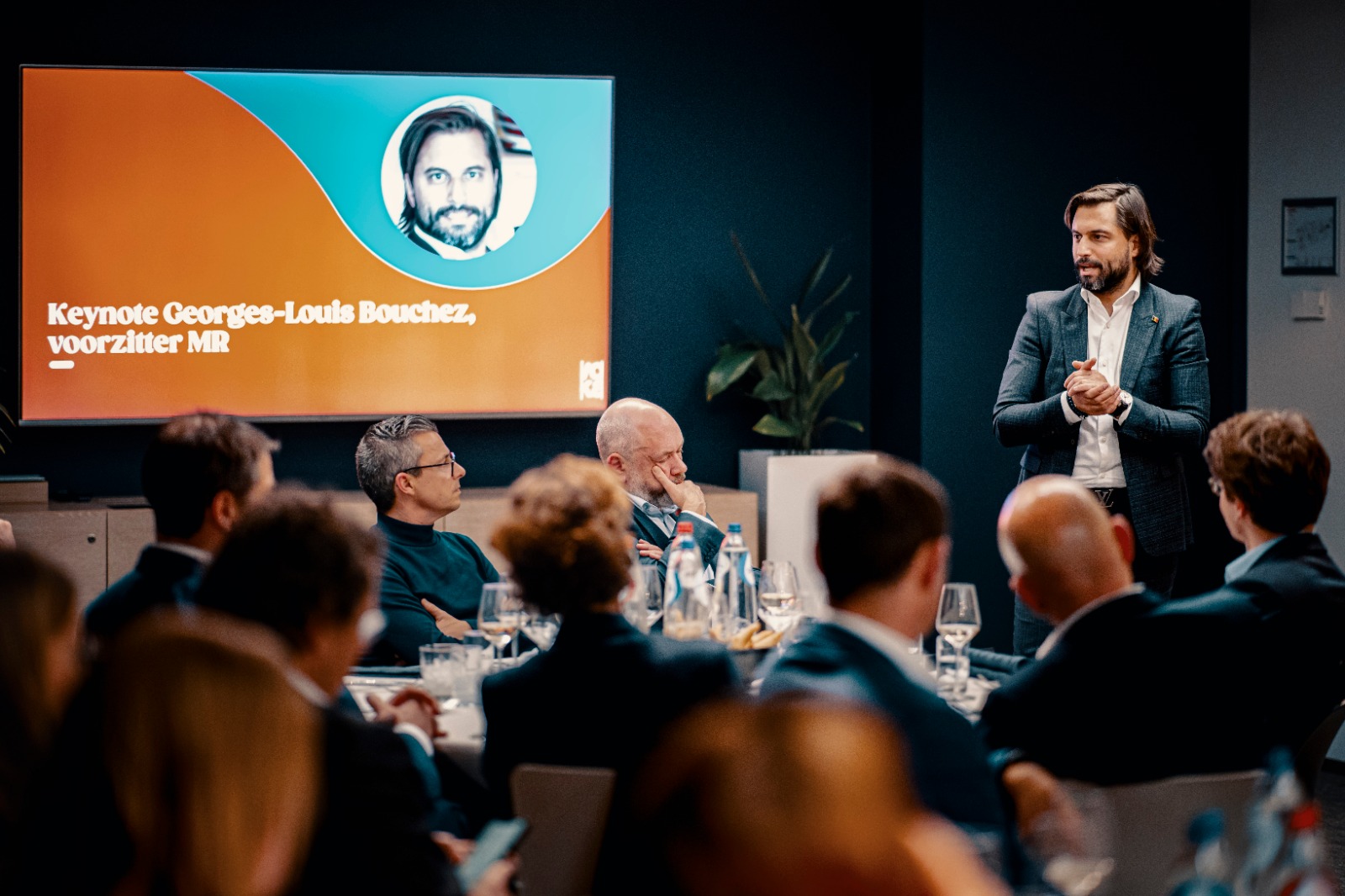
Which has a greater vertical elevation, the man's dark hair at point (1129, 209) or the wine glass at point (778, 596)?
the man's dark hair at point (1129, 209)

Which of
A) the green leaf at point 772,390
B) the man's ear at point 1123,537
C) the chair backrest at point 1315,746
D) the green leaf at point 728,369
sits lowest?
the chair backrest at point 1315,746

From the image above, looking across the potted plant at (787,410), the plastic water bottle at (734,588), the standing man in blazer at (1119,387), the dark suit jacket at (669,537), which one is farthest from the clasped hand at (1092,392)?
the potted plant at (787,410)

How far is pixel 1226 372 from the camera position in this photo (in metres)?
6.08

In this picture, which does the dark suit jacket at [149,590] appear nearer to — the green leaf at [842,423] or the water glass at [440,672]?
the water glass at [440,672]

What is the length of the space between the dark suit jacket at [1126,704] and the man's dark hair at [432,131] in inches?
159

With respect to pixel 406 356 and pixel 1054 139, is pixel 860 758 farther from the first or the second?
pixel 1054 139

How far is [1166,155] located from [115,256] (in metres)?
4.11

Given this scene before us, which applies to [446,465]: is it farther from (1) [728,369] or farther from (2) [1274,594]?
(1) [728,369]

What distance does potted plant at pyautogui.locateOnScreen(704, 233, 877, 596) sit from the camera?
5855mm

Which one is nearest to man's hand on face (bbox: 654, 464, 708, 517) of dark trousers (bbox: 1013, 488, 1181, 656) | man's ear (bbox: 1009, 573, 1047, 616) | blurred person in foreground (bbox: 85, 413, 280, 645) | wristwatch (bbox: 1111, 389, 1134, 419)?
dark trousers (bbox: 1013, 488, 1181, 656)

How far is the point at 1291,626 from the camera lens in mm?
2453

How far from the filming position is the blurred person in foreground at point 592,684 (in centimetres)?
206

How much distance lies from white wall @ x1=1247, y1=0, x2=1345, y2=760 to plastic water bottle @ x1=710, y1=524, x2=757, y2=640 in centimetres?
294

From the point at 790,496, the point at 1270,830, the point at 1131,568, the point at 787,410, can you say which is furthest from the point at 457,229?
the point at 1270,830
